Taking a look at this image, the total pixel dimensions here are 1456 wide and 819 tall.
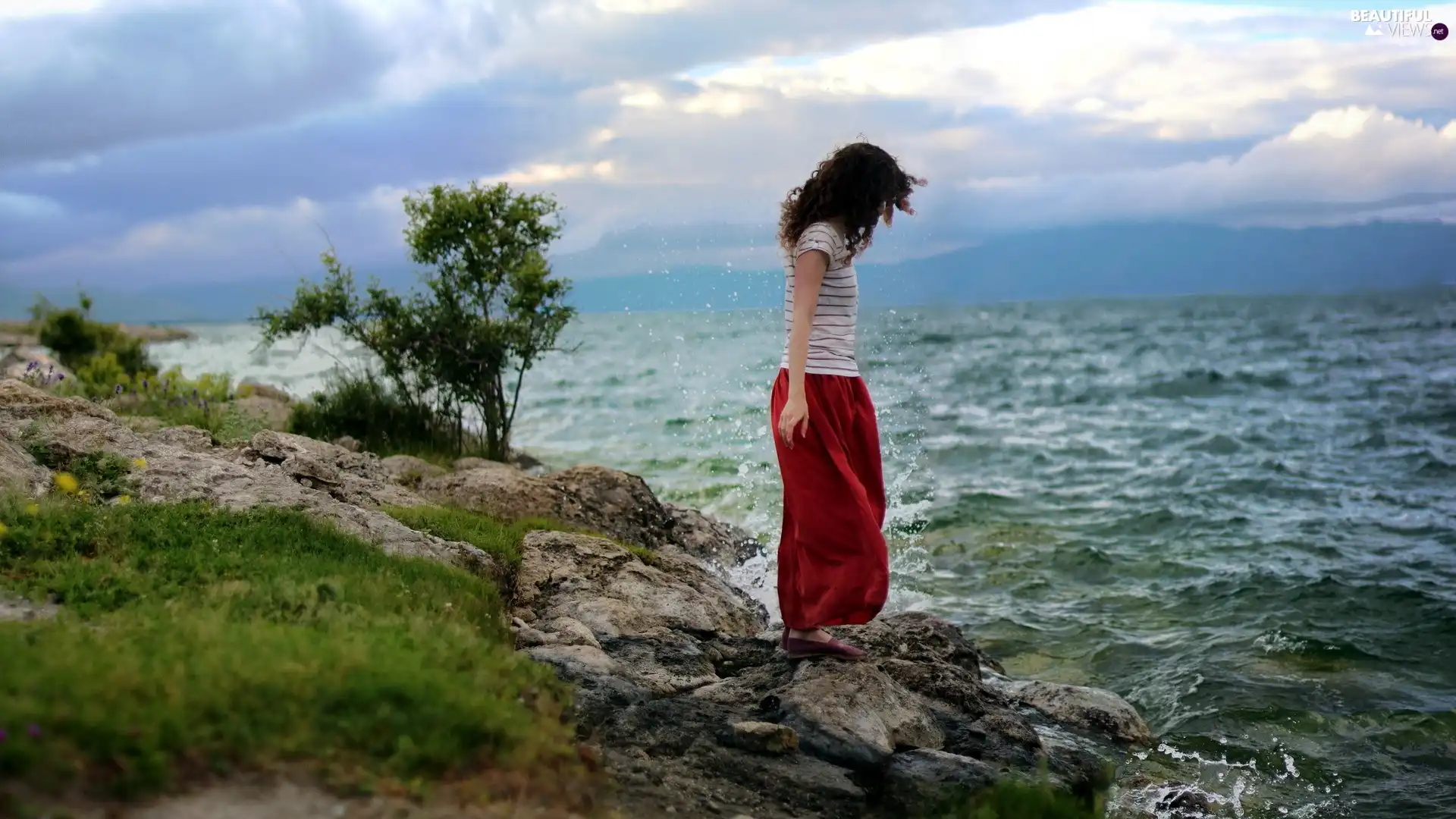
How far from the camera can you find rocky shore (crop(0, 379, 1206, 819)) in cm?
541

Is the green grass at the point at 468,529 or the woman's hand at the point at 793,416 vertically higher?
the woman's hand at the point at 793,416

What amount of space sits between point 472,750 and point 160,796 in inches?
40.9

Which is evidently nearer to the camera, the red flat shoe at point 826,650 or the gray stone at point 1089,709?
the red flat shoe at point 826,650

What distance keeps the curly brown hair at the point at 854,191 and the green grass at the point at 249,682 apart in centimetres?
299

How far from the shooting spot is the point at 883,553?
21.2ft

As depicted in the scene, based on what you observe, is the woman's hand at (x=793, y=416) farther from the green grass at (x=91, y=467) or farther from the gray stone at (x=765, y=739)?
the green grass at (x=91, y=467)

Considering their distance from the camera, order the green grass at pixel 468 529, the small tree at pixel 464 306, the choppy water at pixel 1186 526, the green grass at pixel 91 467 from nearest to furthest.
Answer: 1. the green grass at pixel 91 467
2. the green grass at pixel 468 529
3. the choppy water at pixel 1186 526
4. the small tree at pixel 464 306

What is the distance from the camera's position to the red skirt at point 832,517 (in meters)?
6.42

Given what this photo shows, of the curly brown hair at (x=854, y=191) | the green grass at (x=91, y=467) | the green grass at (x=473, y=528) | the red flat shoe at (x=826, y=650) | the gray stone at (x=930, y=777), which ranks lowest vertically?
the gray stone at (x=930, y=777)

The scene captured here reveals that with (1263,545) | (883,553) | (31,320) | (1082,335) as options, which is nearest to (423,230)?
(883,553)

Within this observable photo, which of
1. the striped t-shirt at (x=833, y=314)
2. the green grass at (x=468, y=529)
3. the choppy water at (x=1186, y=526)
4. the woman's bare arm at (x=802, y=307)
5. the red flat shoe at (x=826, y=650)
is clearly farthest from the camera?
the choppy water at (x=1186, y=526)

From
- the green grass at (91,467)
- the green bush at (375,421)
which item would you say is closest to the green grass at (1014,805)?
the green grass at (91,467)

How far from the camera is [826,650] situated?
671cm

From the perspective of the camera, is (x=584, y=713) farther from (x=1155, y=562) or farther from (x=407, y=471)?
(x=1155, y=562)
